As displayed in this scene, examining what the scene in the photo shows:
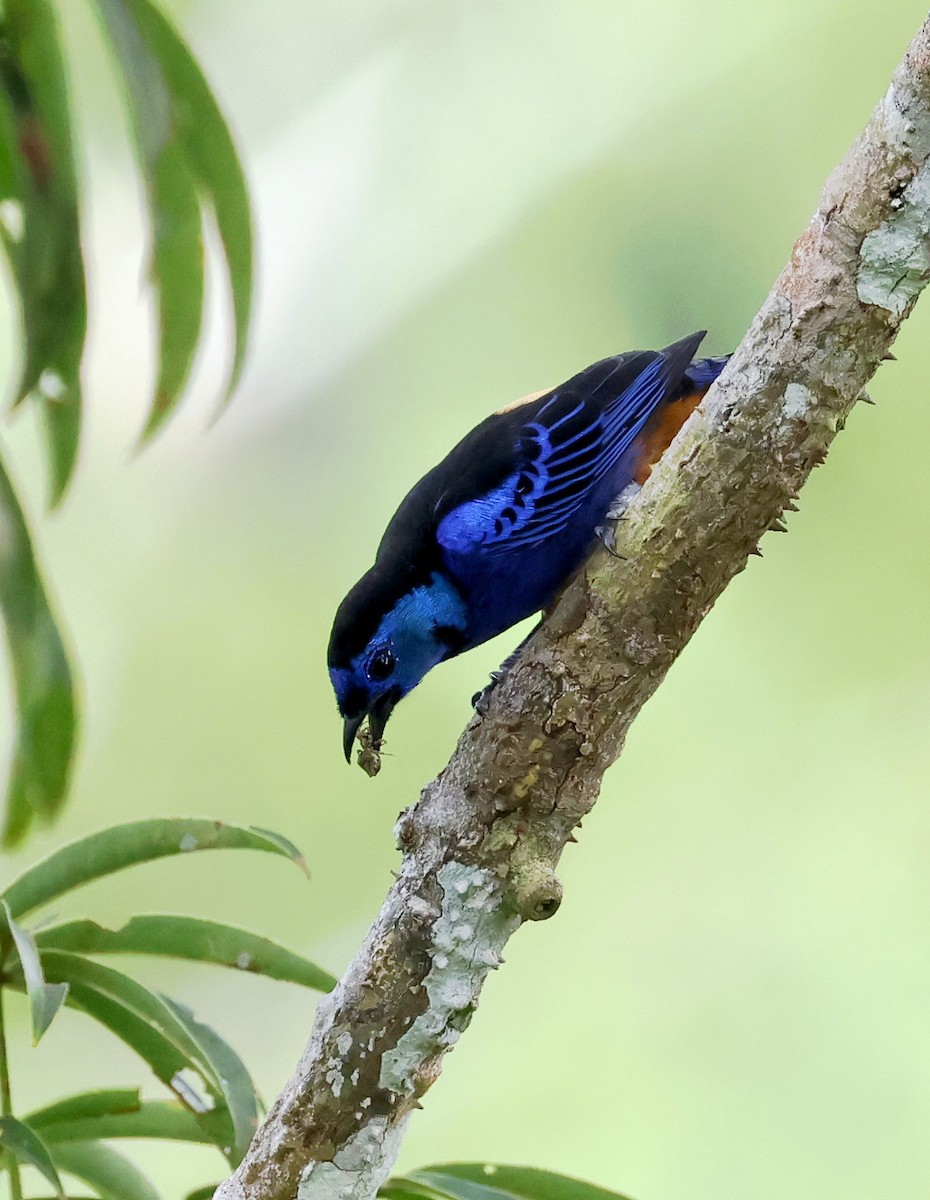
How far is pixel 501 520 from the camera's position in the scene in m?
1.37

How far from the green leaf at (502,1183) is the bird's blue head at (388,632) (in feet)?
1.78

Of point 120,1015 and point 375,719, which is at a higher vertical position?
point 375,719

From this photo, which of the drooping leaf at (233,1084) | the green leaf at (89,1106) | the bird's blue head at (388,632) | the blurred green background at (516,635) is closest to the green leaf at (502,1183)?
the drooping leaf at (233,1084)

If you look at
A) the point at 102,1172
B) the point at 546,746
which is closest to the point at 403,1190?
the point at 102,1172

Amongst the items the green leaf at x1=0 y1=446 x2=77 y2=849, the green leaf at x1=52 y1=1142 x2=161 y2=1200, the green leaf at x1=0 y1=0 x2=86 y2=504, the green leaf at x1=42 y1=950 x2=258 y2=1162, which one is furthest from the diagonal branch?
the green leaf at x1=0 y1=0 x2=86 y2=504

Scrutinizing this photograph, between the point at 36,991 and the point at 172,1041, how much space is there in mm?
303

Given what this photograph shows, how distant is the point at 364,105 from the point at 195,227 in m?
1.39

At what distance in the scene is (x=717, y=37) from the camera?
270cm

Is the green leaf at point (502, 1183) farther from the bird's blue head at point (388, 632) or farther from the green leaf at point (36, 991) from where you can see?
the bird's blue head at point (388, 632)

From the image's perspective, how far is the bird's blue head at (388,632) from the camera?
1451 mm

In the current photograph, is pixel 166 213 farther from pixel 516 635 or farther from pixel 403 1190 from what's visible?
pixel 516 635

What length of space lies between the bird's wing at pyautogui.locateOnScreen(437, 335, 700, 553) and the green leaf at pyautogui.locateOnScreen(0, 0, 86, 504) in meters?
0.57

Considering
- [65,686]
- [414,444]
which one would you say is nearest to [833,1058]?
[414,444]

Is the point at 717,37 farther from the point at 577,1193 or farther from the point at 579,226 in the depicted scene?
the point at 577,1193
